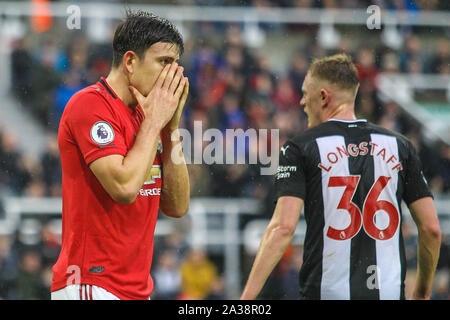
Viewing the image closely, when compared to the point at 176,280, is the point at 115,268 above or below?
above

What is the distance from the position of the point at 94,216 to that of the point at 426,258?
1.94 metres

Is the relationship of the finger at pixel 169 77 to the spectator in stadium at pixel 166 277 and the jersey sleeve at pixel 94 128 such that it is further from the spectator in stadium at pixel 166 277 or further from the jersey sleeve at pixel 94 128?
the spectator in stadium at pixel 166 277

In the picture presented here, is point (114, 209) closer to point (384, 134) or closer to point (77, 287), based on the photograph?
point (77, 287)

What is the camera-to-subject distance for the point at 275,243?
3803mm

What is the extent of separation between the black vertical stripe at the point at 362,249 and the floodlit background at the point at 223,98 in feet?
10.7

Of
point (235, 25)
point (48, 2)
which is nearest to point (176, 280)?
point (235, 25)

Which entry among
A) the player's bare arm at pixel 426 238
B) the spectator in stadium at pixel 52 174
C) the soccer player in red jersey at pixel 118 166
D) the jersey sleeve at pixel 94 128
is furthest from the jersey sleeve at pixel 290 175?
the spectator in stadium at pixel 52 174

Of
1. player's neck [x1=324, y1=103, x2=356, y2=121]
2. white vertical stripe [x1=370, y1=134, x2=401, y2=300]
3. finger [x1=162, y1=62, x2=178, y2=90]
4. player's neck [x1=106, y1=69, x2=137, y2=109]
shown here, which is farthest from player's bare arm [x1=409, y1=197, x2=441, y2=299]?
player's neck [x1=106, y1=69, x2=137, y2=109]

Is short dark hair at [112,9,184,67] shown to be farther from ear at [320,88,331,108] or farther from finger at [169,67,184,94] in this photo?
ear at [320,88,331,108]

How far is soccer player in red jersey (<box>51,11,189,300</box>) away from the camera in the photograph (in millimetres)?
3094

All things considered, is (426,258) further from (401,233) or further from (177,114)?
(177,114)

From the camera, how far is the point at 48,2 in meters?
11.1

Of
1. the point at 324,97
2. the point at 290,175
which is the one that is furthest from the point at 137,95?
the point at 324,97

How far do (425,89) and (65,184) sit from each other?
32.0 ft
